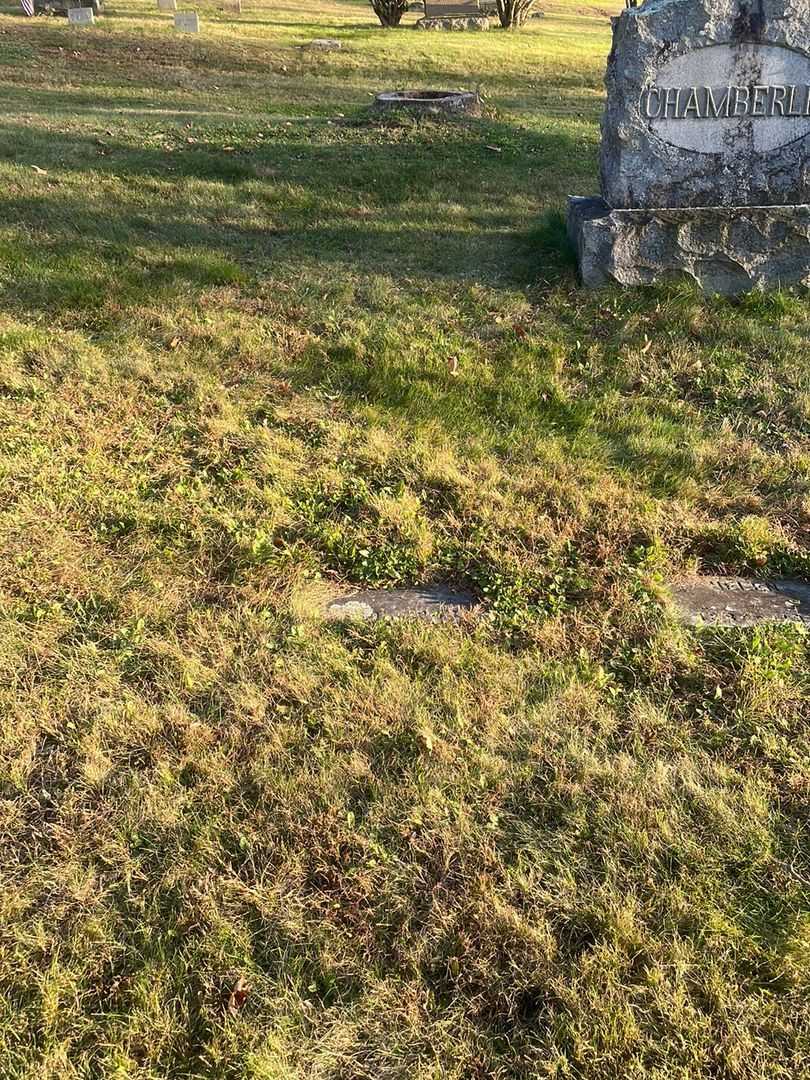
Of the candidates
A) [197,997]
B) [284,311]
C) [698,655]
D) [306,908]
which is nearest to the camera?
[197,997]

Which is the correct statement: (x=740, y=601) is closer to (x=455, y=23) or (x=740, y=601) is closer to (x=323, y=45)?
(x=323, y=45)

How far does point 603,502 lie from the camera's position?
3508 millimetres

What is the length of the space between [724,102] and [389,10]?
22.2 m

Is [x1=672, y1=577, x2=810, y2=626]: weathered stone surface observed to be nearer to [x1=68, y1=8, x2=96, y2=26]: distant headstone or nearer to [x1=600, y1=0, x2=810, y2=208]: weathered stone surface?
[x1=600, y1=0, x2=810, y2=208]: weathered stone surface

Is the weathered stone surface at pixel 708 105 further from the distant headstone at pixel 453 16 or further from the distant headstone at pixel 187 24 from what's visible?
the distant headstone at pixel 453 16

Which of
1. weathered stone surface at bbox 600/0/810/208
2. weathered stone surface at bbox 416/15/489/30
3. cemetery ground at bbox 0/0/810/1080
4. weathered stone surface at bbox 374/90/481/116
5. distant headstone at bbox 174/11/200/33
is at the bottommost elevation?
cemetery ground at bbox 0/0/810/1080

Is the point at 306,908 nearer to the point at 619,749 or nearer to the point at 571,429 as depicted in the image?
the point at 619,749

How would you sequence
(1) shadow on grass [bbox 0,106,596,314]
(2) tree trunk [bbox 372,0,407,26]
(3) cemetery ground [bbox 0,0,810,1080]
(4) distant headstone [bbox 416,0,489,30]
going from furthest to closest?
(4) distant headstone [bbox 416,0,489,30] → (2) tree trunk [bbox 372,0,407,26] → (1) shadow on grass [bbox 0,106,596,314] → (3) cemetery ground [bbox 0,0,810,1080]

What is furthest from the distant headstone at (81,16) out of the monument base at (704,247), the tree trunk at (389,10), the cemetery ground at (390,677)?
the monument base at (704,247)

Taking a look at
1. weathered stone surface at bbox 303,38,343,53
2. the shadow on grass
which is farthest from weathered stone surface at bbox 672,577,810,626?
weathered stone surface at bbox 303,38,343,53

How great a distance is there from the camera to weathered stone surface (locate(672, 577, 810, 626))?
2.94m

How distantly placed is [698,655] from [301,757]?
137 cm

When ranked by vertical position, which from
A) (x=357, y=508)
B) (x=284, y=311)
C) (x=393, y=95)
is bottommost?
(x=357, y=508)

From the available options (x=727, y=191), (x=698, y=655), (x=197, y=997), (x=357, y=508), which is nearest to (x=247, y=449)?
(x=357, y=508)
